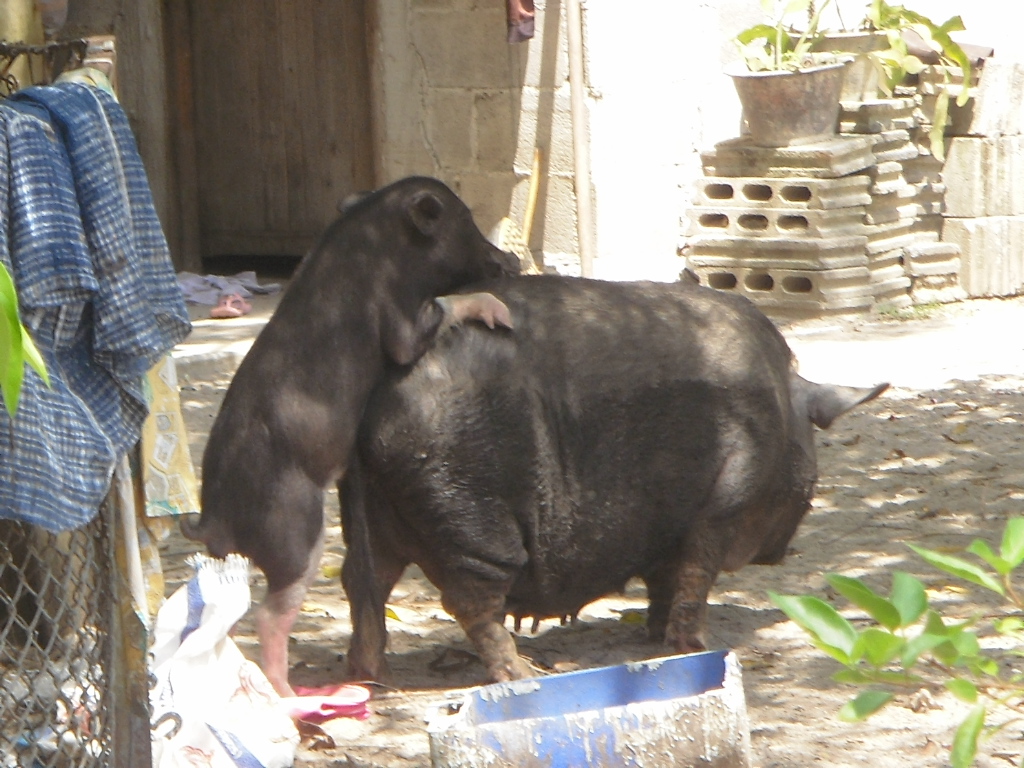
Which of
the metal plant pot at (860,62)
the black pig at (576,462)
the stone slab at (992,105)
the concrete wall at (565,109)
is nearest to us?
the black pig at (576,462)

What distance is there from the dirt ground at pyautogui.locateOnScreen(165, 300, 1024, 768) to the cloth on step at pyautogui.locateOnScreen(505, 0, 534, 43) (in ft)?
8.06

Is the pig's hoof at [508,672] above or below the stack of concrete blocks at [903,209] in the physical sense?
below

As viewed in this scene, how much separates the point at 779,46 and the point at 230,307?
12.1ft

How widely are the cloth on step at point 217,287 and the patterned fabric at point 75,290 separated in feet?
22.5

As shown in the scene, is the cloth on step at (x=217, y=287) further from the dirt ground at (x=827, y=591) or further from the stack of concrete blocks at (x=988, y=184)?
the stack of concrete blocks at (x=988, y=184)

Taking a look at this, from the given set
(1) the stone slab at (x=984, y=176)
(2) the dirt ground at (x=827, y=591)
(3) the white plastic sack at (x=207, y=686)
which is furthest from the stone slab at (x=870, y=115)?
(3) the white plastic sack at (x=207, y=686)

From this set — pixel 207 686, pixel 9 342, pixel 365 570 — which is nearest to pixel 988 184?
pixel 365 570

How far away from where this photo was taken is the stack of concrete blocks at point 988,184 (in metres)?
9.52

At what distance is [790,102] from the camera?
8656 millimetres

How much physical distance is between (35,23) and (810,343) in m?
5.43

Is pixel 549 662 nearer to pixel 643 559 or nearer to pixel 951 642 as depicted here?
pixel 643 559

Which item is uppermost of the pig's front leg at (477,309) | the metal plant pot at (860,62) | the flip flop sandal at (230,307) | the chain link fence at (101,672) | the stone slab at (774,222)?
the metal plant pot at (860,62)

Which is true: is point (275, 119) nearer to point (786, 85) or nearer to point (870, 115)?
point (786, 85)

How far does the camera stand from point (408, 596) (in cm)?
491
